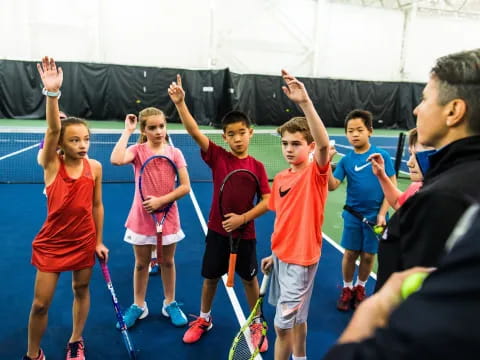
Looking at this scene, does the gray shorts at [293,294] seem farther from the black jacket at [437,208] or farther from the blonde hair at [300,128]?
the black jacket at [437,208]

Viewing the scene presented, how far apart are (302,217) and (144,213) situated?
1.42m

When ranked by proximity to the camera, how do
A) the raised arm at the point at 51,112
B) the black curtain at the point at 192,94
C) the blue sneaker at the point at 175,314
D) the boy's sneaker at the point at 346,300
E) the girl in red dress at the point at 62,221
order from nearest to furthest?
the raised arm at the point at 51,112, the girl in red dress at the point at 62,221, the blue sneaker at the point at 175,314, the boy's sneaker at the point at 346,300, the black curtain at the point at 192,94

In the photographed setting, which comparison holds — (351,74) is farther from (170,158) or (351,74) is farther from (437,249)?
(437,249)

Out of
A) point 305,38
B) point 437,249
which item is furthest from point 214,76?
point 437,249

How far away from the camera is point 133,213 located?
3201 mm

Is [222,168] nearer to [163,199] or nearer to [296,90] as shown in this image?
[163,199]

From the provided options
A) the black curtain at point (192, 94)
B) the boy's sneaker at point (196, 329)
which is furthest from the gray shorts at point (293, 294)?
the black curtain at point (192, 94)

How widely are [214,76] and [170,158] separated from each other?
1584 centimetres

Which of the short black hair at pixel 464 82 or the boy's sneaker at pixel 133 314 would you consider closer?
the short black hair at pixel 464 82

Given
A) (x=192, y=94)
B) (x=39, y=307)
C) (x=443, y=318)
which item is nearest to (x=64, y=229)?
(x=39, y=307)

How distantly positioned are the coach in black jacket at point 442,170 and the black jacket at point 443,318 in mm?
187

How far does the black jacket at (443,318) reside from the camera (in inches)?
23.1

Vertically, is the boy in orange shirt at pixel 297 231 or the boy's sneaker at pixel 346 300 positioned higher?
the boy in orange shirt at pixel 297 231

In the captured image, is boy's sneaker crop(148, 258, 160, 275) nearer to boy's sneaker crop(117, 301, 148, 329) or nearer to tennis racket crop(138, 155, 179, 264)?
boy's sneaker crop(117, 301, 148, 329)
